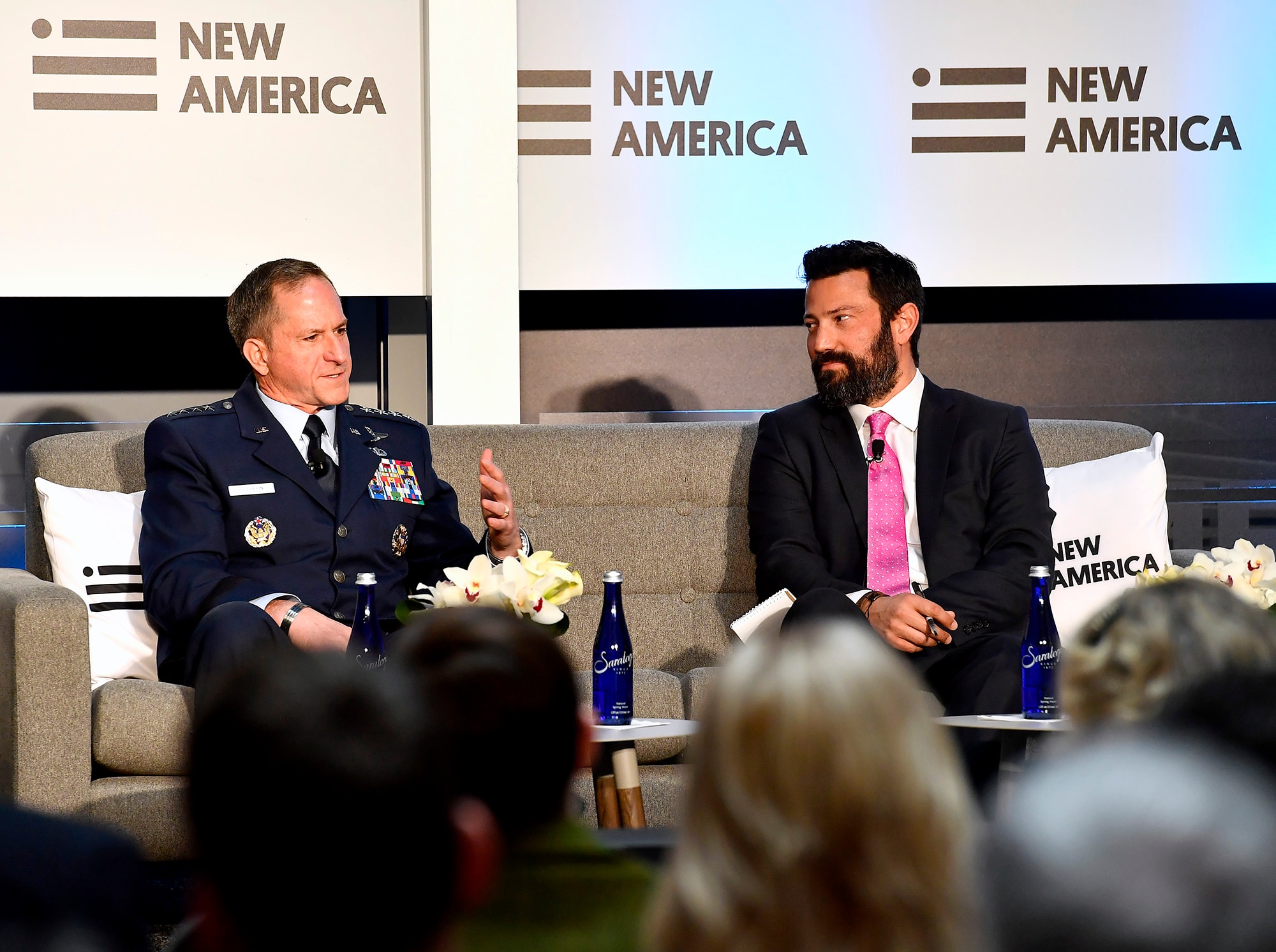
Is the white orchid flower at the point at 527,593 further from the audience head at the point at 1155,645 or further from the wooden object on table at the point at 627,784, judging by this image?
the audience head at the point at 1155,645

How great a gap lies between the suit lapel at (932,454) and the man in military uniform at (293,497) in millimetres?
928

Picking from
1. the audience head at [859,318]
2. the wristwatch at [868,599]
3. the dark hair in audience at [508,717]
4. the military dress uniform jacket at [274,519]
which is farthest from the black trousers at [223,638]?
the dark hair in audience at [508,717]

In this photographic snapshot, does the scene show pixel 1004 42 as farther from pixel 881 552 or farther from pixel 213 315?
pixel 213 315

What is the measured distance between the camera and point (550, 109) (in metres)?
4.10

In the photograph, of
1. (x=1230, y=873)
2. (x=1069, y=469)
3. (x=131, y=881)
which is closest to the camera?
(x=1230, y=873)

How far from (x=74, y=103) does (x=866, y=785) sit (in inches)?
148

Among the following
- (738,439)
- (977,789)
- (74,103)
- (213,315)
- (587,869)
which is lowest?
(977,789)

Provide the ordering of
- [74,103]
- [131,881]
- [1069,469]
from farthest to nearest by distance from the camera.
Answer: [74,103] < [1069,469] < [131,881]

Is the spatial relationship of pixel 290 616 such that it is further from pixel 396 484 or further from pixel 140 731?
pixel 396 484

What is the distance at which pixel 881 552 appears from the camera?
3375 millimetres

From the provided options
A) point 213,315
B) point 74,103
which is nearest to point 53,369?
point 213,315

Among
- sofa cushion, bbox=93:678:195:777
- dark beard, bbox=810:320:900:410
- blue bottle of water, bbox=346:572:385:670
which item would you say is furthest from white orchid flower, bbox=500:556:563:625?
dark beard, bbox=810:320:900:410

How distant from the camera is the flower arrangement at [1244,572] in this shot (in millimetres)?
2510

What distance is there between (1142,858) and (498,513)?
2522 millimetres
